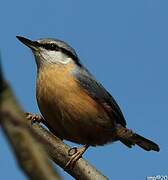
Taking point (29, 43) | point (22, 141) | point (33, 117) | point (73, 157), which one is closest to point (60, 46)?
point (29, 43)

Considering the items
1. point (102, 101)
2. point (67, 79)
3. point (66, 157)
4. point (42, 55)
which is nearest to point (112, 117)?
point (102, 101)

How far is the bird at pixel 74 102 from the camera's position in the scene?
777 centimetres

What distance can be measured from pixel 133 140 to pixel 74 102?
5.73ft

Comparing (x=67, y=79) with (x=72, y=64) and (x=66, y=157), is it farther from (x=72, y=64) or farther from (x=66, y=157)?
(x=66, y=157)

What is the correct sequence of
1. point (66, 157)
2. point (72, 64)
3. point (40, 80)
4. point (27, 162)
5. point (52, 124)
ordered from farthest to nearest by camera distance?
point (72, 64) → point (40, 80) → point (52, 124) → point (66, 157) → point (27, 162)

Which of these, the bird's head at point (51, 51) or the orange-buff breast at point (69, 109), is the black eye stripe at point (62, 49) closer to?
the bird's head at point (51, 51)

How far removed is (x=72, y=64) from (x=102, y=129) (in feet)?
4.55

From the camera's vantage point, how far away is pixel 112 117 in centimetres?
862

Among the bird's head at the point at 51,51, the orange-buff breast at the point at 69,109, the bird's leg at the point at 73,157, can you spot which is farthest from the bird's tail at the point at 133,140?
the bird's leg at the point at 73,157

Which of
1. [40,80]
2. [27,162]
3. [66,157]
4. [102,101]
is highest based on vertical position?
[102,101]

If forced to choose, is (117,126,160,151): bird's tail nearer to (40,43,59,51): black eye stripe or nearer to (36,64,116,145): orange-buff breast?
(36,64,116,145): orange-buff breast

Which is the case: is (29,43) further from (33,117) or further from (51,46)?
(33,117)

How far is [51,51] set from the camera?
8859 mm

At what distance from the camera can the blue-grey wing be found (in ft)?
27.8
